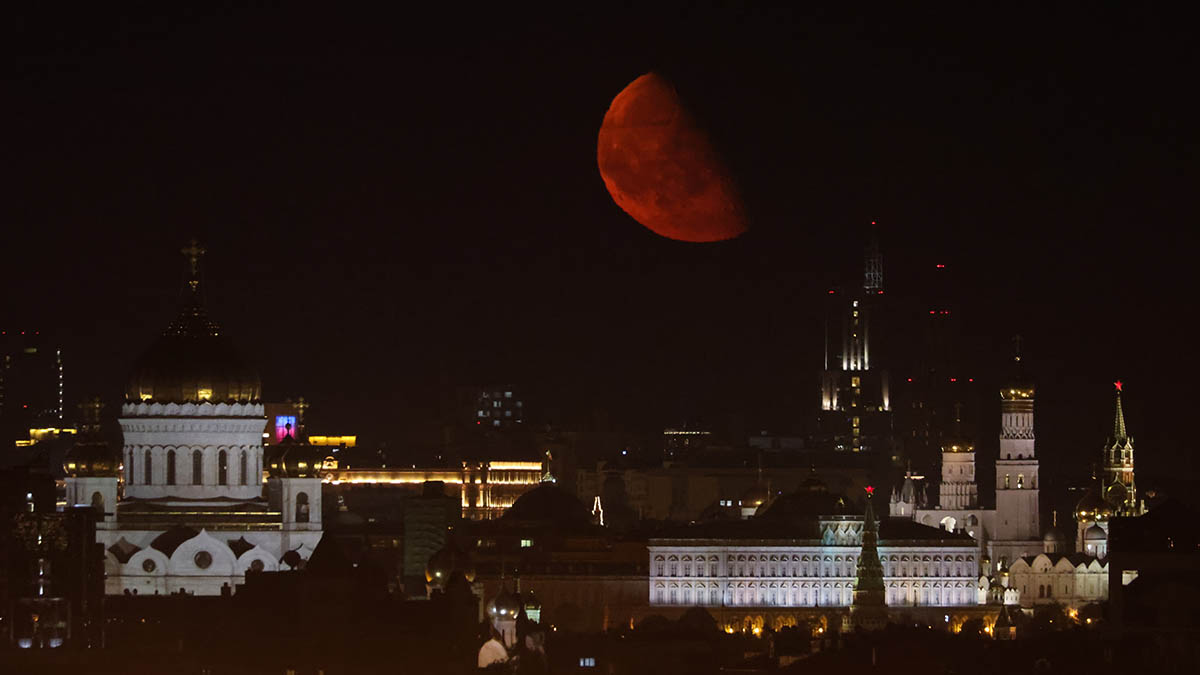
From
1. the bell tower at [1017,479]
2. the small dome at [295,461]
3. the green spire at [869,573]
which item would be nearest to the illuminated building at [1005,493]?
the bell tower at [1017,479]

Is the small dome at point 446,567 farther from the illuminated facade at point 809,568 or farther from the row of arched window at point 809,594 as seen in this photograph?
the illuminated facade at point 809,568

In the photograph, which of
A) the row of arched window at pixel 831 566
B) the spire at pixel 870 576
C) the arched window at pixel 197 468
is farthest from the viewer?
the row of arched window at pixel 831 566

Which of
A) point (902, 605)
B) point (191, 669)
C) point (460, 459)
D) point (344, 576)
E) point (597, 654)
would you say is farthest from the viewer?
point (460, 459)

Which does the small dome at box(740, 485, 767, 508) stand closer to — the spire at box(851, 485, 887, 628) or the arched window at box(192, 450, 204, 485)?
the spire at box(851, 485, 887, 628)

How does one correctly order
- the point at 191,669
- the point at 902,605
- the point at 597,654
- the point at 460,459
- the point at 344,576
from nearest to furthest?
the point at 191,669
the point at 344,576
the point at 597,654
the point at 902,605
the point at 460,459

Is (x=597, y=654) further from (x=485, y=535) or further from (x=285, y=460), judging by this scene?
(x=485, y=535)

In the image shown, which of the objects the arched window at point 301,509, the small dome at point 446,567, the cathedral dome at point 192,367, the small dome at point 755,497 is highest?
the cathedral dome at point 192,367

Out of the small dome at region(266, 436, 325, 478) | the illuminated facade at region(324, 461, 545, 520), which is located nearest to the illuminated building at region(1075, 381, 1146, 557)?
the illuminated facade at region(324, 461, 545, 520)

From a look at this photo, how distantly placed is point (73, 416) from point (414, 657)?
5944 cm

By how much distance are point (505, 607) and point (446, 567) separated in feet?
36.4

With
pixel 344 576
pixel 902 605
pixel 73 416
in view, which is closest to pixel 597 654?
pixel 344 576

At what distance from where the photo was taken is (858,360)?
170875 millimetres

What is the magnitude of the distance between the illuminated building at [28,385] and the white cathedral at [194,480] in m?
34.0

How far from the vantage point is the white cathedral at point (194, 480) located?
85.4m
